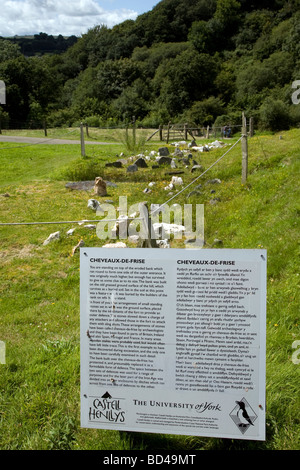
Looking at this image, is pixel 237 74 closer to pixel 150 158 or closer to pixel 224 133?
pixel 224 133

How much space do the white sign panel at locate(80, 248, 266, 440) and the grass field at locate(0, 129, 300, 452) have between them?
38 cm

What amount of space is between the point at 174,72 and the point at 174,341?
5714 centimetres

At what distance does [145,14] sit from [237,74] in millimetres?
42284

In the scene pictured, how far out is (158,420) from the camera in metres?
2.72

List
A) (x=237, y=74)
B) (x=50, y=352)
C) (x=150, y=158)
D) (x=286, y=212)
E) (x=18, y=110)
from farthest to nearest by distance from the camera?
1. (x=237, y=74)
2. (x=18, y=110)
3. (x=150, y=158)
4. (x=286, y=212)
5. (x=50, y=352)

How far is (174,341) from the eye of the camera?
2.73 m

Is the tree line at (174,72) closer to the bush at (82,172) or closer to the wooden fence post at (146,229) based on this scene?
the bush at (82,172)

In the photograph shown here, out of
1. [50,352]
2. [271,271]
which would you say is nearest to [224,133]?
[271,271]

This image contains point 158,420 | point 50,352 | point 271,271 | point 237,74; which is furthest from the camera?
point 237,74

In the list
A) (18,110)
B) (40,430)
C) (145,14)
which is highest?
(145,14)

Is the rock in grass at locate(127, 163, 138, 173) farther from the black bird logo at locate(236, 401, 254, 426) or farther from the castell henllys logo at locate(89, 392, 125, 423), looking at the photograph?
the black bird logo at locate(236, 401, 254, 426)

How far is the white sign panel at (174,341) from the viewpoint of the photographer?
8.73ft

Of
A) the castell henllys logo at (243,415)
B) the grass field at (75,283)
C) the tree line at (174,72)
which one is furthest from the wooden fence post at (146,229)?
the tree line at (174,72)

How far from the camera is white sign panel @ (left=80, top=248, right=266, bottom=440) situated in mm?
2662
